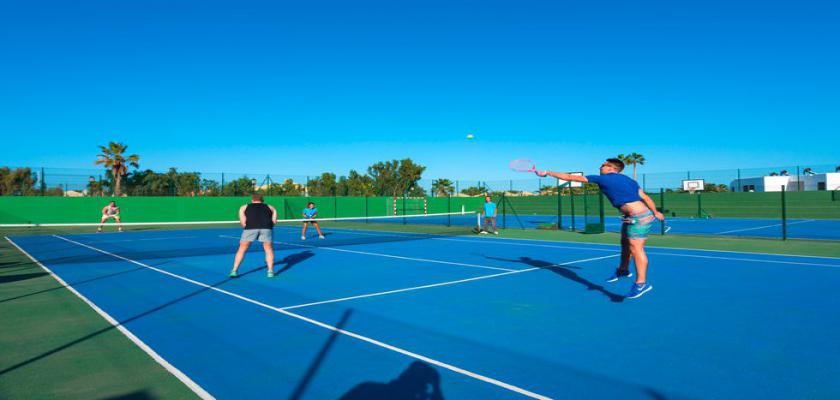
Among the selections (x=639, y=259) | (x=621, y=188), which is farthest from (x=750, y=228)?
(x=621, y=188)

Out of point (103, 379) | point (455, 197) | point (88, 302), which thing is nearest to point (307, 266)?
point (88, 302)

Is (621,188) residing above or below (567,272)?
above

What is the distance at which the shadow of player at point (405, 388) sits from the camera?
3859mm

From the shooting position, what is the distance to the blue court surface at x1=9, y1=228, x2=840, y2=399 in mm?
4102

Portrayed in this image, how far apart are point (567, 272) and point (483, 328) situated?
483 cm

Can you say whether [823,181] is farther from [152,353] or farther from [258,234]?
[152,353]

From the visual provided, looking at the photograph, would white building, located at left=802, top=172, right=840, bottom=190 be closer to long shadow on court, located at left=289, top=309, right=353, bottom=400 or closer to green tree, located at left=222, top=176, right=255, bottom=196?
green tree, located at left=222, top=176, right=255, bottom=196

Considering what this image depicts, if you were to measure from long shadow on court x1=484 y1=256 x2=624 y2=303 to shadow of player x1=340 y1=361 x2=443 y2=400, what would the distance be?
3.98m

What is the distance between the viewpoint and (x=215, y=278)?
9688mm

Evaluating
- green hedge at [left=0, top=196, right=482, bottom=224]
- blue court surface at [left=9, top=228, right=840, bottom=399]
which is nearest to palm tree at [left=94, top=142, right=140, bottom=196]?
green hedge at [left=0, top=196, right=482, bottom=224]

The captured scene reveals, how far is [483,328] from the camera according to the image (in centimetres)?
583

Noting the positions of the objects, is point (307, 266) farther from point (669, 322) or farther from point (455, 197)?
point (455, 197)

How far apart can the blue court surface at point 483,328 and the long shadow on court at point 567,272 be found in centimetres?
3

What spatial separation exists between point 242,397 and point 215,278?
6.30 metres
